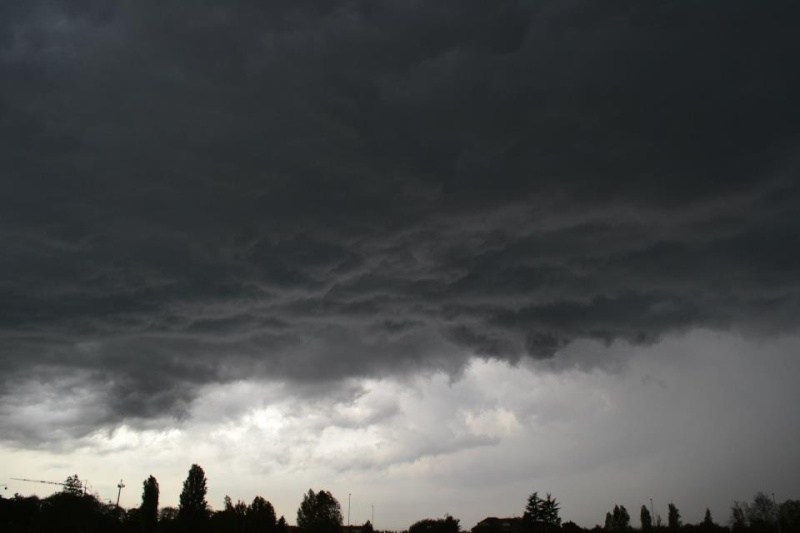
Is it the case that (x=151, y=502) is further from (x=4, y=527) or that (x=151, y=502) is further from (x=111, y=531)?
(x=4, y=527)

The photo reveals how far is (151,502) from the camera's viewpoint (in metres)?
200

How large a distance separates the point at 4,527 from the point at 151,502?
119ft

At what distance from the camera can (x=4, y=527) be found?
178m

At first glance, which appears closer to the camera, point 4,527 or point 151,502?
point 4,527

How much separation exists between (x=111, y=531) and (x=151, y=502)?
13892 mm

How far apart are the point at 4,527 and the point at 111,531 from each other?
29.9m

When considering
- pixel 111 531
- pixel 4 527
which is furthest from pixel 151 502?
pixel 4 527

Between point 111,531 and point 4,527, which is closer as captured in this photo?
point 4,527
